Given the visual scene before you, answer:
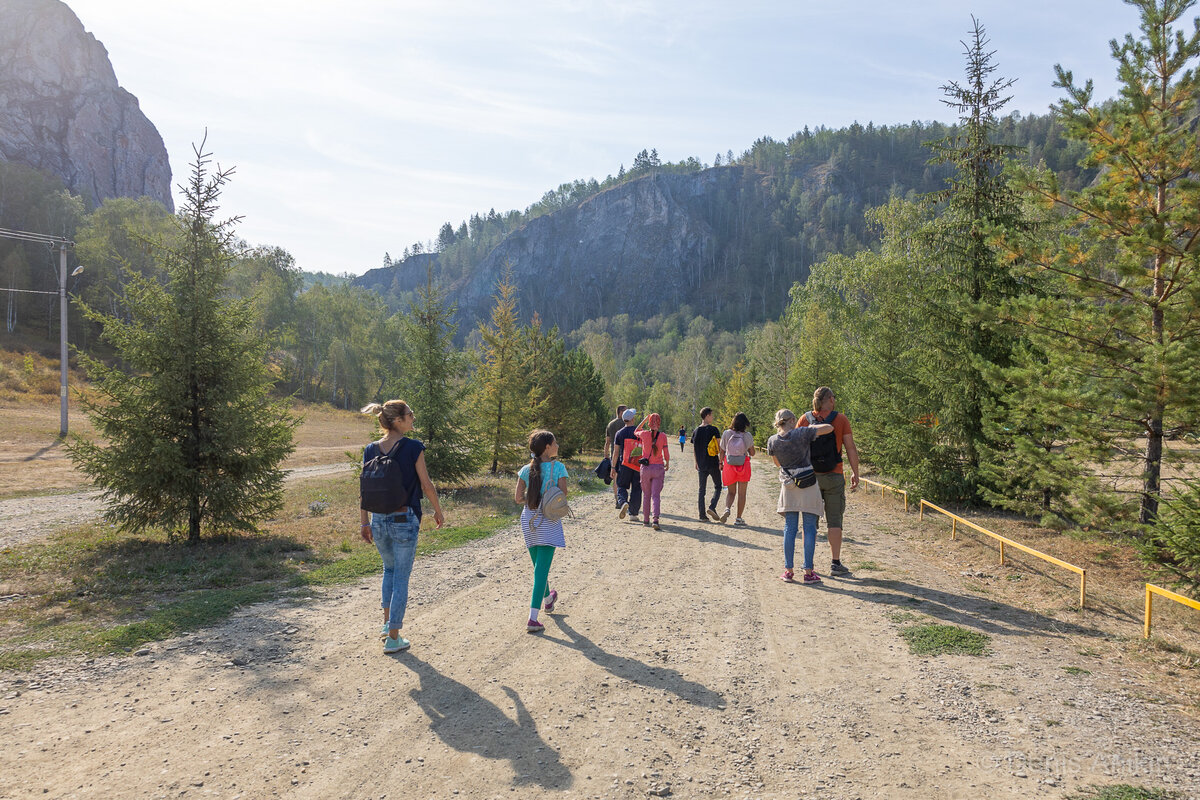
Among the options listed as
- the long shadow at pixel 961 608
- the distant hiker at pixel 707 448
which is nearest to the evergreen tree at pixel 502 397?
the distant hiker at pixel 707 448

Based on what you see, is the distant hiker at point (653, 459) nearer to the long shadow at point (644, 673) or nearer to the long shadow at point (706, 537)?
the long shadow at point (706, 537)

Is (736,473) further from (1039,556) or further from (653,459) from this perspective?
(1039,556)

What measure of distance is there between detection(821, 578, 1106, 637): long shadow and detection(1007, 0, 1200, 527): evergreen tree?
2.65m

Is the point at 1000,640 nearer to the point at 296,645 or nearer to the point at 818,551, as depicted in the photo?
the point at 818,551

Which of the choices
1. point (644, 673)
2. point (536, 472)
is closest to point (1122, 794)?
point (644, 673)

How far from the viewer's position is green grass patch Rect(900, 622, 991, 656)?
5586 millimetres

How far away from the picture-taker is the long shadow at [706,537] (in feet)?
33.4

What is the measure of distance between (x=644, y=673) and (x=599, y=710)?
735 mm

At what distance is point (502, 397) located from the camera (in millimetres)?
21922

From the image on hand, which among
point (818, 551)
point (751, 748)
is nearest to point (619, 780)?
point (751, 748)

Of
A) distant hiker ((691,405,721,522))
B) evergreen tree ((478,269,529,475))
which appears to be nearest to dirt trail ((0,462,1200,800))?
distant hiker ((691,405,721,522))

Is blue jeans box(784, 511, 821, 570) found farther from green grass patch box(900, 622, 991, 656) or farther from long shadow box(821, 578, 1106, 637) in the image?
green grass patch box(900, 622, 991, 656)

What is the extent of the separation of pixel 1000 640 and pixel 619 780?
4280 millimetres

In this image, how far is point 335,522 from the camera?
41.1 ft
